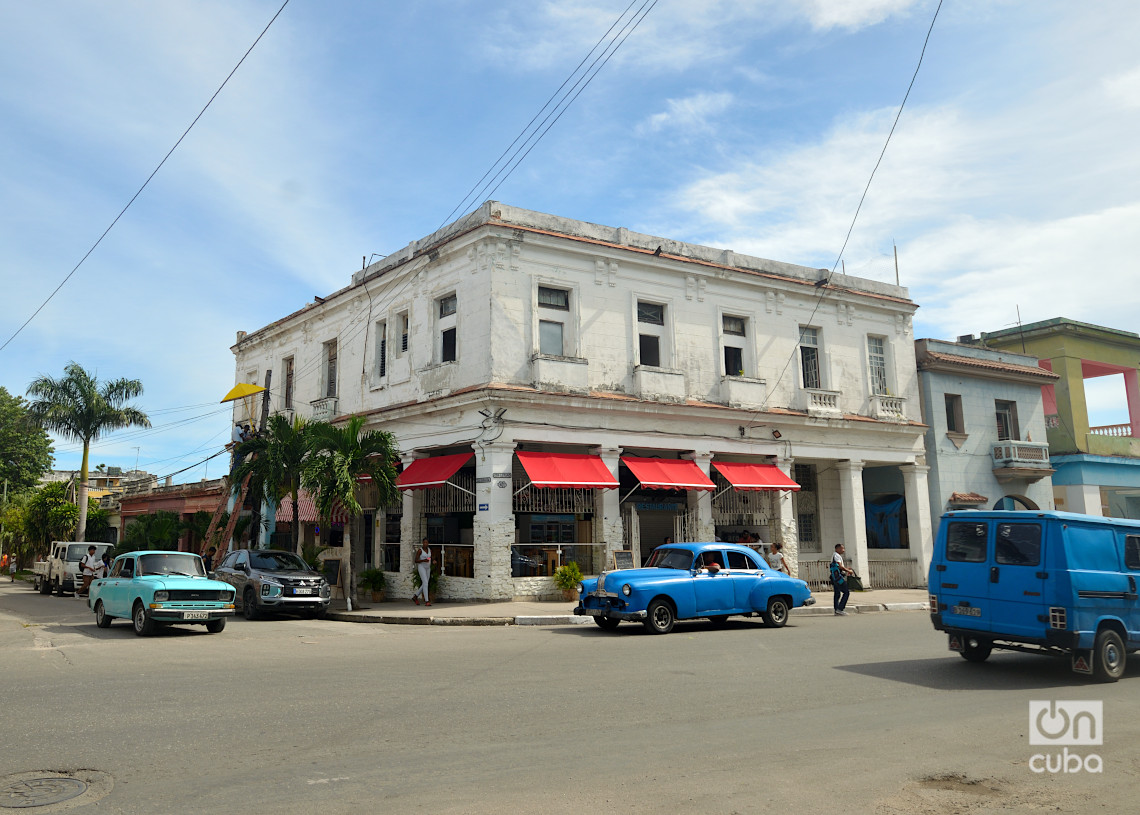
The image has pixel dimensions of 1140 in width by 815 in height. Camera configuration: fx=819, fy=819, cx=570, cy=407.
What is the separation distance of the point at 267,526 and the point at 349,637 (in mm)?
16104

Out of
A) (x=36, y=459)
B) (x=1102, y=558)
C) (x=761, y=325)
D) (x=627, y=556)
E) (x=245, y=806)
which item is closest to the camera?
(x=245, y=806)

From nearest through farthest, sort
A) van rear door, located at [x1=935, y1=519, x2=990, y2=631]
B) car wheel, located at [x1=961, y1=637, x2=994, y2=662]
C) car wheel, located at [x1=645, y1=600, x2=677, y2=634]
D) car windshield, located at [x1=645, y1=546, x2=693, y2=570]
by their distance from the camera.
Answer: van rear door, located at [x1=935, y1=519, x2=990, y2=631]
car wheel, located at [x1=961, y1=637, x2=994, y2=662]
car wheel, located at [x1=645, y1=600, x2=677, y2=634]
car windshield, located at [x1=645, y1=546, x2=693, y2=570]

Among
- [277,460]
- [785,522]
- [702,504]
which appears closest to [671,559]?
[702,504]

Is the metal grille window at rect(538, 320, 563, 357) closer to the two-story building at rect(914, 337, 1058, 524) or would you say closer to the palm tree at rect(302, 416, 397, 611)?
the palm tree at rect(302, 416, 397, 611)

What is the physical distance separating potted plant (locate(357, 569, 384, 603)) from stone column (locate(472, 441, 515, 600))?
3.26 m

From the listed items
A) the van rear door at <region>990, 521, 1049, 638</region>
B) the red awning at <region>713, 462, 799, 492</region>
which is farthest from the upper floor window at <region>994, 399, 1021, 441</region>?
the van rear door at <region>990, 521, 1049, 638</region>

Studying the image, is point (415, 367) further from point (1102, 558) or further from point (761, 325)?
point (1102, 558)

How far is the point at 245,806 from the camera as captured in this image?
17.1ft

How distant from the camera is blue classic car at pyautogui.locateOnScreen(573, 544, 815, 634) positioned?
49.8ft

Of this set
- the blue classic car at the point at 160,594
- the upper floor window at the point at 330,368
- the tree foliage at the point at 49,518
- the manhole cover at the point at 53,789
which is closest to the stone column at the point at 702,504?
the upper floor window at the point at 330,368

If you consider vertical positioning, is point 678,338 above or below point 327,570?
above

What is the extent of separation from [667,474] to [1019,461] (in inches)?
635

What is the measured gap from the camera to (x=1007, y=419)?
106 feet

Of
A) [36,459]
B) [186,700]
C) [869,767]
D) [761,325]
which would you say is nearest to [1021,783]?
[869,767]
